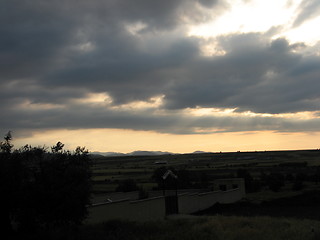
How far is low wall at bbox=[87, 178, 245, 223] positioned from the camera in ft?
83.0

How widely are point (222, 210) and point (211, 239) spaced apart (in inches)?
891

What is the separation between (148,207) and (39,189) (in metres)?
14.0

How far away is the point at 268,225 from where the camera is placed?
2331 cm

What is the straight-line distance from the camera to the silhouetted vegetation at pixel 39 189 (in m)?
17.8

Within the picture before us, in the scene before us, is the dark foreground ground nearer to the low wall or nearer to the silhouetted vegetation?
the low wall

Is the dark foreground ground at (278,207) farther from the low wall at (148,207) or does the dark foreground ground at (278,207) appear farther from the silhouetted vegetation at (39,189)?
the silhouetted vegetation at (39,189)

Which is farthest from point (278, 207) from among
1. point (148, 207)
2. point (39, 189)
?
point (39, 189)

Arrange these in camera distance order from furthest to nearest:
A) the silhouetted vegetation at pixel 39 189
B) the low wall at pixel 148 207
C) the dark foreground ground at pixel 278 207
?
the dark foreground ground at pixel 278 207 < the low wall at pixel 148 207 < the silhouetted vegetation at pixel 39 189

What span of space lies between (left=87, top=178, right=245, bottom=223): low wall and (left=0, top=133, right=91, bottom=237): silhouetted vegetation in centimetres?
518

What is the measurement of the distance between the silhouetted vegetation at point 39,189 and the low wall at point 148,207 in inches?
204

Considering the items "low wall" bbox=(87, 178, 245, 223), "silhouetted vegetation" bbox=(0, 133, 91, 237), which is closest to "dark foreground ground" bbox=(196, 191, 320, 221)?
"low wall" bbox=(87, 178, 245, 223)

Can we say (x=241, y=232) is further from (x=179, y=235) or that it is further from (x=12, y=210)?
(x=12, y=210)

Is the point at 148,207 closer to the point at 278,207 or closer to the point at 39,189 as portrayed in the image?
the point at 39,189

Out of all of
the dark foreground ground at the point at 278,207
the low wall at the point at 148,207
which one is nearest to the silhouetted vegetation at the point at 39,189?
the low wall at the point at 148,207
